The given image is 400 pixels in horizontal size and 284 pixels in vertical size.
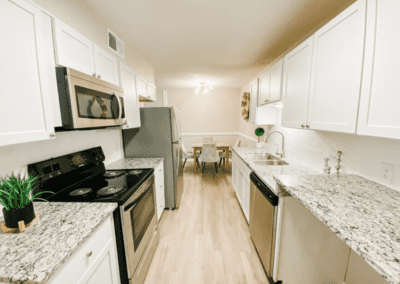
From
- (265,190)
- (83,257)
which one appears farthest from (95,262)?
(265,190)

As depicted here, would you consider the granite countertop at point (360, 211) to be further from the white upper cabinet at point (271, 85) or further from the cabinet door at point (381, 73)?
the white upper cabinet at point (271, 85)

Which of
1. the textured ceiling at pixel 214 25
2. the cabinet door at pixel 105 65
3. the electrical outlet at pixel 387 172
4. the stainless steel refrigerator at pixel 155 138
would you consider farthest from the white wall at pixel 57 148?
the electrical outlet at pixel 387 172

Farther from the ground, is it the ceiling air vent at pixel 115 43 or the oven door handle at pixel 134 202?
the ceiling air vent at pixel 115 43

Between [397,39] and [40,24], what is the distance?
176 centimetres

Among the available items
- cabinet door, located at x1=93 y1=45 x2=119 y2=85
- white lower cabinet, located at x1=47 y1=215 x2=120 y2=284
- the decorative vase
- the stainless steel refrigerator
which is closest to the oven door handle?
white lower cabinet, located at x1=47 y1=215 x2=120 y2=284

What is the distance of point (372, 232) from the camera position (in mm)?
673

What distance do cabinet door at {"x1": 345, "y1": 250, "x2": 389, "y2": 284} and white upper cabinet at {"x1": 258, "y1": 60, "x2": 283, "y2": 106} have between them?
151cm

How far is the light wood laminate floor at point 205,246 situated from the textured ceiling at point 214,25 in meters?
2.46

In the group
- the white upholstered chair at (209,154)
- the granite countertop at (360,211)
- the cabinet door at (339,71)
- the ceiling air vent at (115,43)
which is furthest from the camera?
the white upholstered chair at (209,154)

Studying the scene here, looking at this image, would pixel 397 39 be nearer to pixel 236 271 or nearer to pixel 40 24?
pixel 40 24

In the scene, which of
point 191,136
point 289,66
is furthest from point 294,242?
point 191,136

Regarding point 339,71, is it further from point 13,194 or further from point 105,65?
point 13,194

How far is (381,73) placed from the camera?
0.82 meters

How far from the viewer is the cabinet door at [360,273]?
75 cm
